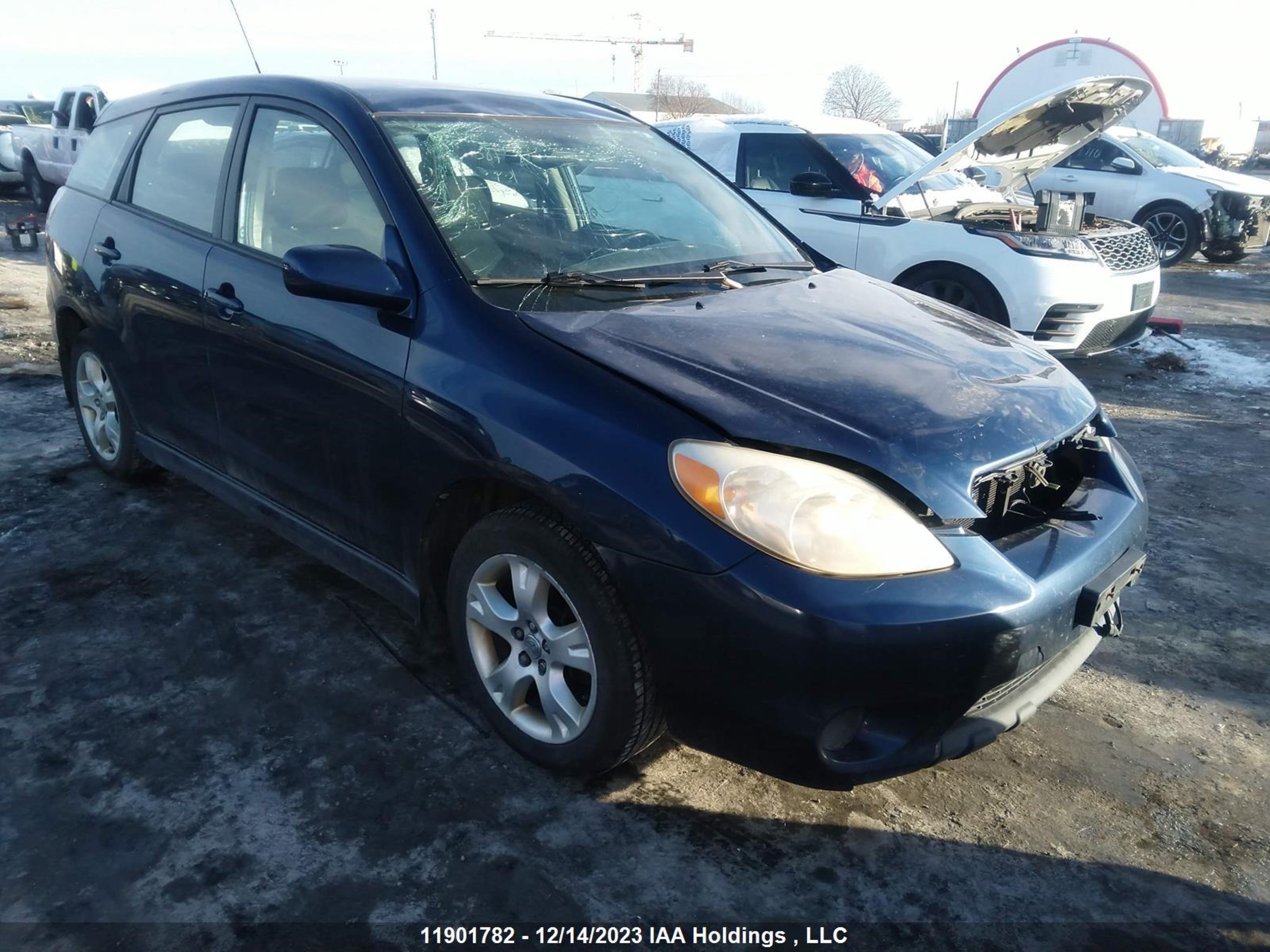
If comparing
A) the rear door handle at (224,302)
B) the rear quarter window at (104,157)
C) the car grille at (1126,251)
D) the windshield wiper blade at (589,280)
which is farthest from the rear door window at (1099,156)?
the rear door handle at (224,302)

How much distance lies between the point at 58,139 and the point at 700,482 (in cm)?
1600

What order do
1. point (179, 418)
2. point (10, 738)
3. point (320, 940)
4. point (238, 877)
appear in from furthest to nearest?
1. point (179, 418)
2. point (10, 738)
3. point (238, 877)
4. point (320, 940)

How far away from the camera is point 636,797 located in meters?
2.53

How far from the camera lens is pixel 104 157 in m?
4.17

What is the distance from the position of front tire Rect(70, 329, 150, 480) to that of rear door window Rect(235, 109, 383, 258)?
Result: 4.15ft

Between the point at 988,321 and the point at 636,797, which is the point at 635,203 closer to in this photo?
the point at 988,321

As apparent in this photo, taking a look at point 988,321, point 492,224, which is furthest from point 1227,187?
point 492,224

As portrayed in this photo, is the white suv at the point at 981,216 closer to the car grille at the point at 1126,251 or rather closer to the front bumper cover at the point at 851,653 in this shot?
the car grille at the point at 1126,251

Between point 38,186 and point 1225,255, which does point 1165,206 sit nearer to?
point 1225,255

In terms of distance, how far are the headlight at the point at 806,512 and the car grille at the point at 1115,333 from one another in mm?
4962

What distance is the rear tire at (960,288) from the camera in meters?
6.42

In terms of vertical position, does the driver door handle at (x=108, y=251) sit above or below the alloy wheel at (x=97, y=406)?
above

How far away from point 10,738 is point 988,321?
3.26m

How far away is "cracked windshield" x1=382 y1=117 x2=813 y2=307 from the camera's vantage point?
281 cm
